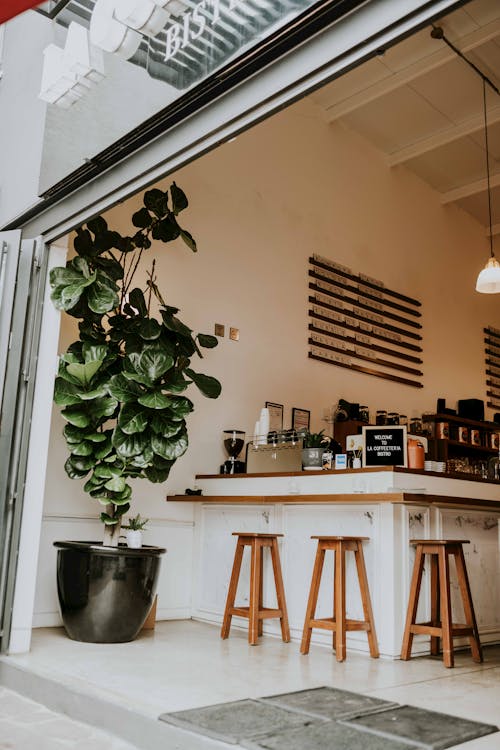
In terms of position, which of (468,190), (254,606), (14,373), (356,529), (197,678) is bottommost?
(197,678)

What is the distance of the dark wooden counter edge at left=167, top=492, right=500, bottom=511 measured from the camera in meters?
4.14

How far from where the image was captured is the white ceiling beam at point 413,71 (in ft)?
21.0

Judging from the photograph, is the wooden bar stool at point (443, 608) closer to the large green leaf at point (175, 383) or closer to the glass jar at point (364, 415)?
the large green leaf at point (175, 383)

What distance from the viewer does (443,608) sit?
3.93 m

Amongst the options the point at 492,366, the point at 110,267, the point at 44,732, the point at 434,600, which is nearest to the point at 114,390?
the point at 110,267

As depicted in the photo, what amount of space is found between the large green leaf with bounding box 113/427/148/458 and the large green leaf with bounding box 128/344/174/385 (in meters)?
0.35

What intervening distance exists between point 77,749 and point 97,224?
3.07 metres

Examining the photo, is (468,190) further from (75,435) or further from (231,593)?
(75,435)

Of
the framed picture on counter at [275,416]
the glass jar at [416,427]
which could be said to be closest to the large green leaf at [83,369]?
the framed picture on counter at [275,416]

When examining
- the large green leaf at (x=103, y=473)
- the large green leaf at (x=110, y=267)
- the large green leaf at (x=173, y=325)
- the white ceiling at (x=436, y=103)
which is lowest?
the large green leaf at (x=103, y=473)

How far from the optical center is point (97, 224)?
14.9ft

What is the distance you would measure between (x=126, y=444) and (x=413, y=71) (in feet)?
16.2

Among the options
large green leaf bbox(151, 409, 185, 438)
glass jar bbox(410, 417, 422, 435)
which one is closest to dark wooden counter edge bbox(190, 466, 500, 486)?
large green leaf bbox(151, 409, 185, 438)

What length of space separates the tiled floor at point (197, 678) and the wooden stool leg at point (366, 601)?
0.29ft
